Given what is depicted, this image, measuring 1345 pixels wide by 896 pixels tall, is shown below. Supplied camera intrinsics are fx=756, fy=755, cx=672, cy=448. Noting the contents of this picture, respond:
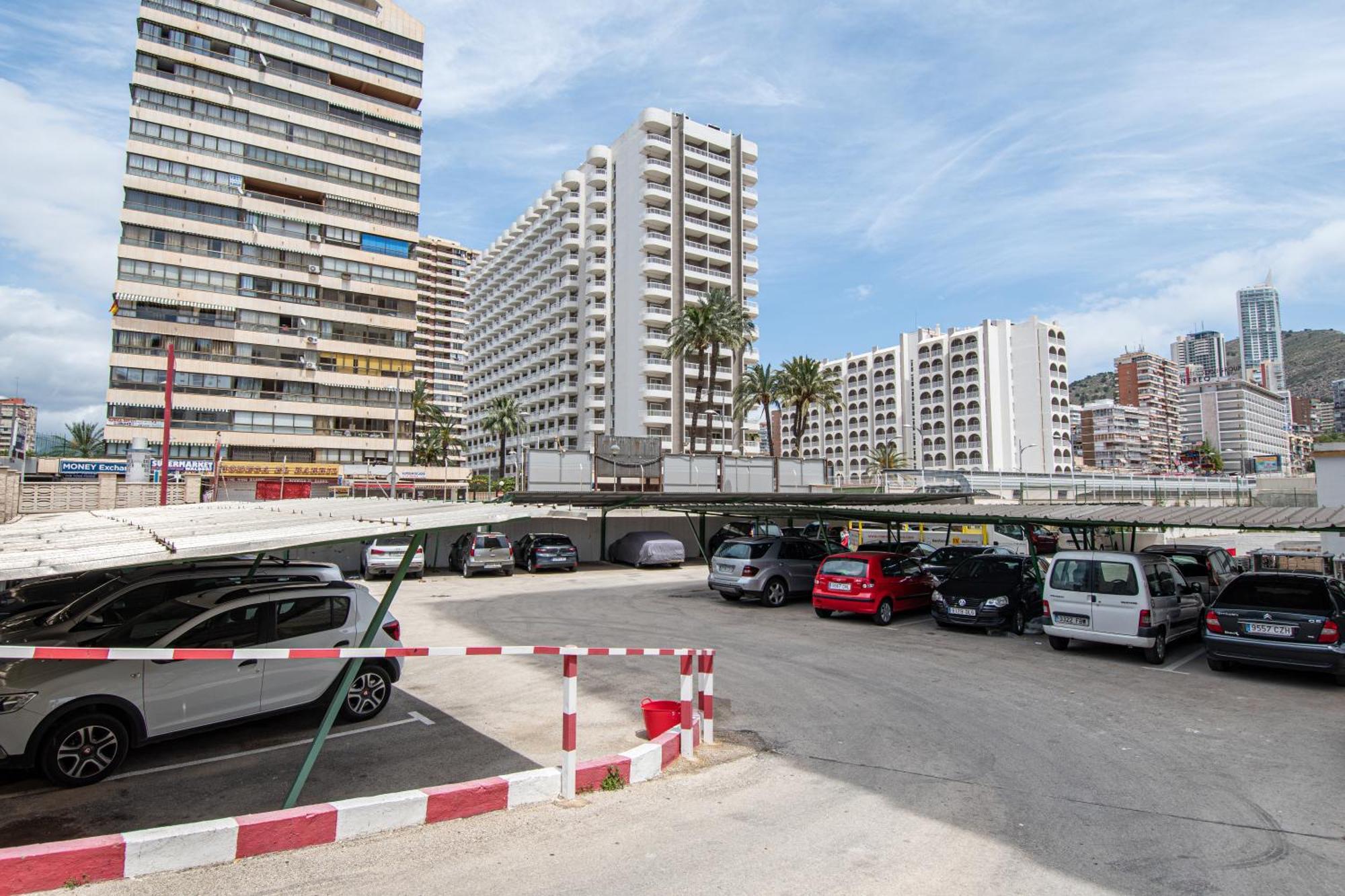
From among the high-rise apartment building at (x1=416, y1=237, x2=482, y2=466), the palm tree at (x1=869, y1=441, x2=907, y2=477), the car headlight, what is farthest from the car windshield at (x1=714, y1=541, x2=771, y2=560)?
the high-rise apartment building at (x1=416, y1=237, x2=482, y2=466)

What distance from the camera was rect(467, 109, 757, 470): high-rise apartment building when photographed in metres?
77.4

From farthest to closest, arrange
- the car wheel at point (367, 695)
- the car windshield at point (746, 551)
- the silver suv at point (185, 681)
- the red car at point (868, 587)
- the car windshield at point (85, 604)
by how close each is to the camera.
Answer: the car windshield at point (746, 551) → the red car at point (868, 587) → the car windshield at point (85, 604) → the car wheel at point (367, 695) → the silver suv at point (185, 681)

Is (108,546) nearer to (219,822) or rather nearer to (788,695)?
(219,822)

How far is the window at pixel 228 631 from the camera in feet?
23.5

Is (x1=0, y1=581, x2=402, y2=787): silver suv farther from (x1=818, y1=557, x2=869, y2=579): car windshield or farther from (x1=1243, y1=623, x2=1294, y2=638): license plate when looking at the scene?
(x1=1243, y1=623, x2=1294, y2=638): license plate

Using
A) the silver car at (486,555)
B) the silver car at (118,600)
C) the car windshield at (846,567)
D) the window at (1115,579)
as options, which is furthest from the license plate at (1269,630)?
the silver car at (486,555)

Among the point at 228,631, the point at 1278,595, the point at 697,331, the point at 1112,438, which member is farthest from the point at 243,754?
the point at 1112,438

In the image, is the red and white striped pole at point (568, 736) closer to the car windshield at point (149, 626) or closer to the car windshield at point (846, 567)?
the car windshield at point (149, 626)

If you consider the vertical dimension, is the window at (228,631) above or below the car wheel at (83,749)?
above

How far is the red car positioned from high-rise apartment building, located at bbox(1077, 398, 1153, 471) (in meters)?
190

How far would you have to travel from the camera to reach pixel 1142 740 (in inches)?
313

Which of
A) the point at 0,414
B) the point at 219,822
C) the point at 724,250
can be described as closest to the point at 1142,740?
the point at 219,822

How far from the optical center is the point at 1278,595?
1087cm

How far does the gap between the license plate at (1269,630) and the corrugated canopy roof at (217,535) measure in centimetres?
1050
